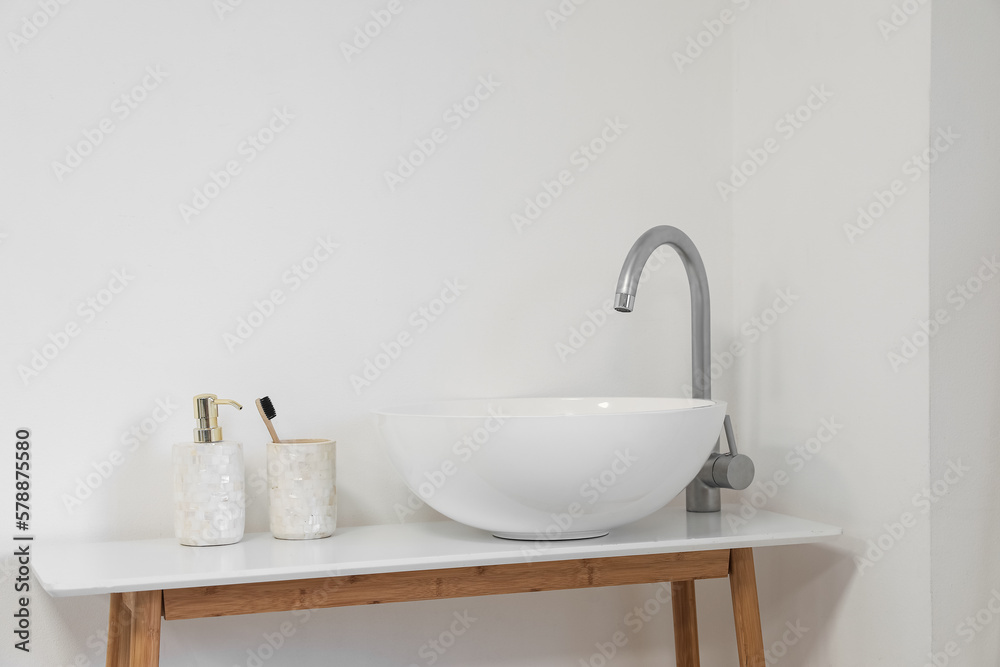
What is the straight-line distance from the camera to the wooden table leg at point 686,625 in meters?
1.29

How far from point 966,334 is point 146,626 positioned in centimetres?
100

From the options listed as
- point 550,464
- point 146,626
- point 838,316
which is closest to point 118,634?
point 146,626

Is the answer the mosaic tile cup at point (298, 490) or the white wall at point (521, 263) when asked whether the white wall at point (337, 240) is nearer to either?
the white wall at point (521, 263)

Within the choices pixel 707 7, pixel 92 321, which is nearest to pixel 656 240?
pixel 707 7

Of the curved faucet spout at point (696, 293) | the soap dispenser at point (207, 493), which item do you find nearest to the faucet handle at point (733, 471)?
the curved faucet spout at point (696, 293)

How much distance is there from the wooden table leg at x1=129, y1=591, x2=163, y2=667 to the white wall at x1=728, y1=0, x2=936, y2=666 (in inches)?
34.3

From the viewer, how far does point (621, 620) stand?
4.47 feet

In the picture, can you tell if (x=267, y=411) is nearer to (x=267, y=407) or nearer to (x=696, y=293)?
(x=267, y=407)

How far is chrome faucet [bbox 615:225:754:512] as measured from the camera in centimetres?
116

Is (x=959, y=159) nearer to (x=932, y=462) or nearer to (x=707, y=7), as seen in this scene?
(x=932, y=462)

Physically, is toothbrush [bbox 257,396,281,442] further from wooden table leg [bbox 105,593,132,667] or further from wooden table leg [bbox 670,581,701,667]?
wooden table leg [bbox 670,581,701,667]

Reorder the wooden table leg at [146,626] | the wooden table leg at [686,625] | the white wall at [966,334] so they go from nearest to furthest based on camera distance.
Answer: the wooden table leg at [146,626] → the white wall at [966,334] → the wooden table leg at [686,625]

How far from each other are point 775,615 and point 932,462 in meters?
0.42

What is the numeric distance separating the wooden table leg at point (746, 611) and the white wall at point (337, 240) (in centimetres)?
30
